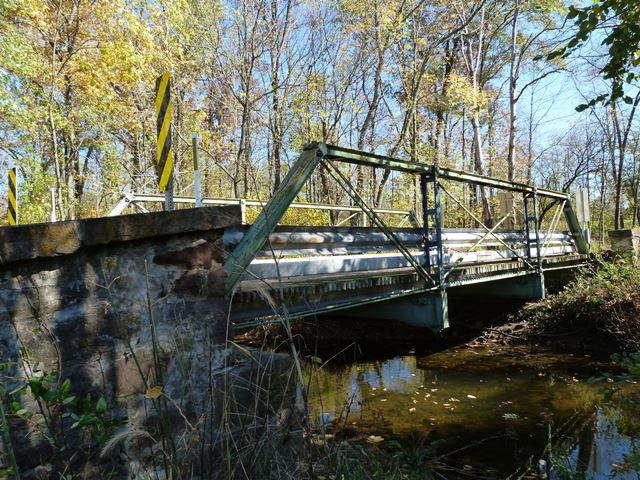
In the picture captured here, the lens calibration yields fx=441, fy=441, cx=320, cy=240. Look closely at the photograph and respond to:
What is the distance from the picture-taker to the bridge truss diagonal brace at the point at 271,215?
2.91m

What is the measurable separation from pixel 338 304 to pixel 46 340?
2.61m

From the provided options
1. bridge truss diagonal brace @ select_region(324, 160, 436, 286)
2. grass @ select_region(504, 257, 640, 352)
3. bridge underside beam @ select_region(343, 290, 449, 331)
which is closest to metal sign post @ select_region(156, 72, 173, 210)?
bridge truss diagonal brace @ select_region(324, 160, 436, 286)

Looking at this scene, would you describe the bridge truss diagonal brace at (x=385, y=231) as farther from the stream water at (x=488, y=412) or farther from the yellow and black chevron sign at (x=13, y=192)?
the yellow and black chevron sign at (x=13, y=192)

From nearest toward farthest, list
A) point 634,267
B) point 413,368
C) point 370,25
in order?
1. point 413,368
2. point 634,267
3. point 370,25

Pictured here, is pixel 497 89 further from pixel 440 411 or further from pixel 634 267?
pixel 440 411

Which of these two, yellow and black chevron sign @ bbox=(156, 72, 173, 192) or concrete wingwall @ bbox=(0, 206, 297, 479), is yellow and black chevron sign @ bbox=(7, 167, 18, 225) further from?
concrete wingwall @ bbox=(0, 206, 297, 479)

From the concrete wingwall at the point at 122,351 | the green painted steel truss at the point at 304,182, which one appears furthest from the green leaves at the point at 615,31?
the concrete wingwall at the point at 122,351

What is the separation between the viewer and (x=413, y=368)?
740 cm

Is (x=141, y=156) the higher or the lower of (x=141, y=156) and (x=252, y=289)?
the higher

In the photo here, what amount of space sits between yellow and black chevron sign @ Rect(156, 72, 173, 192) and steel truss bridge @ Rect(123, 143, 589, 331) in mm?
1016

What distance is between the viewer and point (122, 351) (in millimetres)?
2285

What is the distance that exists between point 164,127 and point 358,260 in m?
2.45

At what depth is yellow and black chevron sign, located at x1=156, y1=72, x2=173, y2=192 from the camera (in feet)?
14.1

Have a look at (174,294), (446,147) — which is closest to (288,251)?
(174,294)
